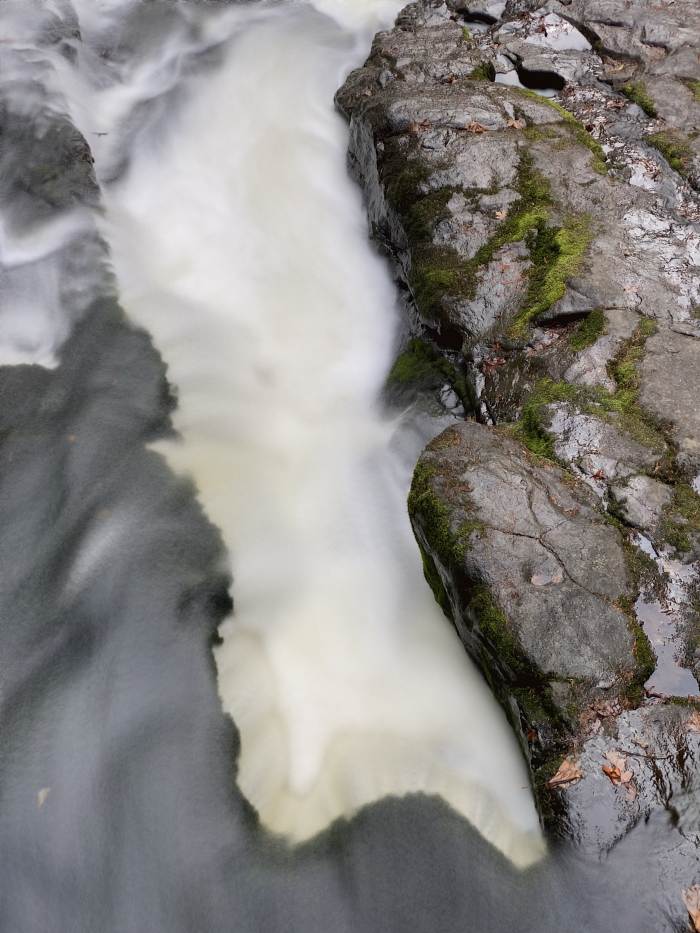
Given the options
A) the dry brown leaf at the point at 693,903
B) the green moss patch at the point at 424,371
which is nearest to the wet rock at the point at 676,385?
the green moss patch at the point at 424,371

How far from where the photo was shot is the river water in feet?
13.7

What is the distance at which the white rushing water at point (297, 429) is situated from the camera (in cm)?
457

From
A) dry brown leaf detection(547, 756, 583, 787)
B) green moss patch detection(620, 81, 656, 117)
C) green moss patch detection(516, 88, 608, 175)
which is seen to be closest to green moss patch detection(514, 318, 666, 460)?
dry brown leaf detection(547, 756, 583, 787)

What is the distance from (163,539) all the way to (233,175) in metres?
4.93

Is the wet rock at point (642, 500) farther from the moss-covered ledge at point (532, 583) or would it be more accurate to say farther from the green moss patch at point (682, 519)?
the moss-covered ledge at point (532, 583)

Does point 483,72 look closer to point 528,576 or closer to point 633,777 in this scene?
point 528,576

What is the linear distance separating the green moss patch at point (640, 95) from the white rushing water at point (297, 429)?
3.05m

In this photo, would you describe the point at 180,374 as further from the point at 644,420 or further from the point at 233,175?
the point at 644,420

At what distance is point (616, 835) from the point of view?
388 centimetres

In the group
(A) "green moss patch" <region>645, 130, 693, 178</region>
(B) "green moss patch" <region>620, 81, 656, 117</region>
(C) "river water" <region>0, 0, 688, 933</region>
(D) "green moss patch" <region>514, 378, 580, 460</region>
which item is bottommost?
(C) "river water" <region>0, 0, 688, 933</region>

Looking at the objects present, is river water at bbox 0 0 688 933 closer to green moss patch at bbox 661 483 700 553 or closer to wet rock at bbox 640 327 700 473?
green moss patch at bbox 661 483 700 553

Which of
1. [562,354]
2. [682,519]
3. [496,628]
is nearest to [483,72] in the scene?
[562,354]

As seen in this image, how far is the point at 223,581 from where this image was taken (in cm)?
534

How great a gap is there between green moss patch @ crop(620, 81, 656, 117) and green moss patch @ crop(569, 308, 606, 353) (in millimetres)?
3385
